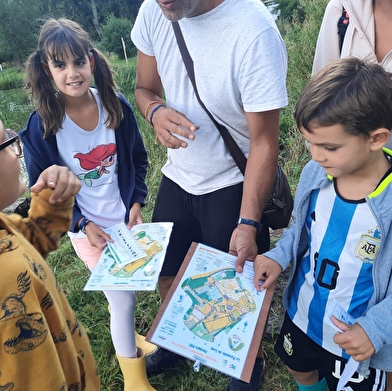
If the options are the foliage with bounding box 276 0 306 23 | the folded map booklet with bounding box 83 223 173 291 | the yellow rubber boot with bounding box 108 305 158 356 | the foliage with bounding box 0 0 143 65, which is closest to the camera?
the folded map booklet with bounding box 83 223 173 291

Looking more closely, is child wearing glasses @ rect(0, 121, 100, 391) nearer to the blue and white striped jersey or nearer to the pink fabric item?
the pink fabric item

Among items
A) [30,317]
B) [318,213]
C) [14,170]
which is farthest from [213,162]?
[30,317]

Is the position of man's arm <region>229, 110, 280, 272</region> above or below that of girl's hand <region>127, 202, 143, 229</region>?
above

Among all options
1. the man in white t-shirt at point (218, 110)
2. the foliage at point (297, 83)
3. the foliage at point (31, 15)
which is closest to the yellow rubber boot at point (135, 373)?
the man in white t-shirt at point (218, 110)

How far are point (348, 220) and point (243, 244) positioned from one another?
18.1 inches

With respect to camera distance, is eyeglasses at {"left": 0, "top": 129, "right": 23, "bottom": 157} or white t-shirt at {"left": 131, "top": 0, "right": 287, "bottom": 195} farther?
white t-shirt at {"left": 131, "top": 0, "right": 287, "bottom": 195}

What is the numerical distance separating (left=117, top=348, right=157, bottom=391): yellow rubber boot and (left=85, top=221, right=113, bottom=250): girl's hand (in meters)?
0.63

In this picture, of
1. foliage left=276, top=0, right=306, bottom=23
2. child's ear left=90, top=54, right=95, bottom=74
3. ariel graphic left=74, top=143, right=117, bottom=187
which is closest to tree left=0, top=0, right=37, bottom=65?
foliage left=276, top=0, right=306, bottom=23

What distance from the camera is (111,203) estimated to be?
201 centimetres

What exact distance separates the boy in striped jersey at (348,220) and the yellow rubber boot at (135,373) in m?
0.87

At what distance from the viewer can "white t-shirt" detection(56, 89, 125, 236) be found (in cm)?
187

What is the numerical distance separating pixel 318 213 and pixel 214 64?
2.51 ft

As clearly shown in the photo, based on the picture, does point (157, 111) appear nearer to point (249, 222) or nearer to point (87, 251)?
point (249, 222)

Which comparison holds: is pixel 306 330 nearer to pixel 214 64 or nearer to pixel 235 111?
Answer: pixel 235 111
